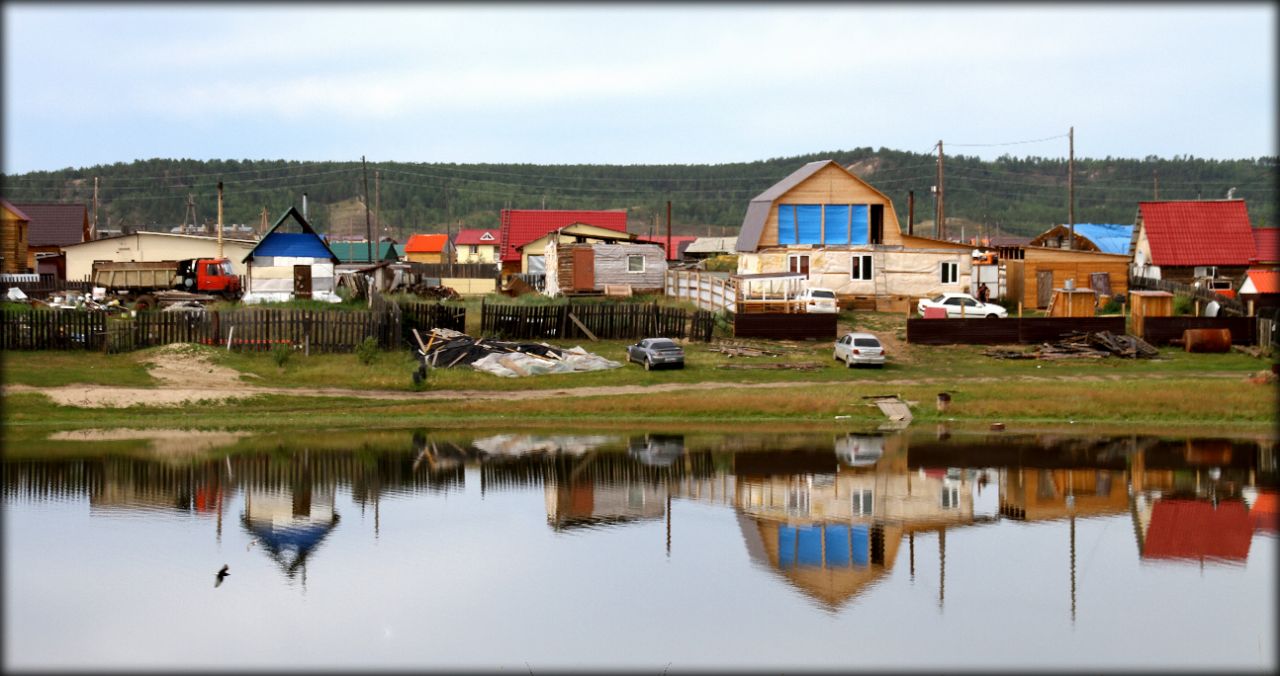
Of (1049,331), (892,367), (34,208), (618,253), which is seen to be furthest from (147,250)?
(1049,331)

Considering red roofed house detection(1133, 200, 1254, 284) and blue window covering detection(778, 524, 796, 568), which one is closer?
blue window covering detection(778, 524, 796, 568)

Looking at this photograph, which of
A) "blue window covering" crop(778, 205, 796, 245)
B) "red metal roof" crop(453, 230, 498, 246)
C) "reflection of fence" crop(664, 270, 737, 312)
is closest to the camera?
"reflection of fence" crop(664, 270, 737, 312)

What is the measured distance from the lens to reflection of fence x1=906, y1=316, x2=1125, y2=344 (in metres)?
57.6

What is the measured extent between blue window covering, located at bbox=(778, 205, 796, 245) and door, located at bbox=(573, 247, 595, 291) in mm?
11050

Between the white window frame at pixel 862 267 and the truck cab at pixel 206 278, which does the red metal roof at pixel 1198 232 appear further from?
the truck cab at pixel 206 278

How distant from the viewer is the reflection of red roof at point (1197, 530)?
1011 inches

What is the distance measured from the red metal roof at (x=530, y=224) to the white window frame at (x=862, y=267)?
37.4 metres

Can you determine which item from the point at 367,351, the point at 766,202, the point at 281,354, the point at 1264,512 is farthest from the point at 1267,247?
the point at 281,354

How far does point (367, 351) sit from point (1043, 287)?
39.9 m

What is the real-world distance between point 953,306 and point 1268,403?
20.6m

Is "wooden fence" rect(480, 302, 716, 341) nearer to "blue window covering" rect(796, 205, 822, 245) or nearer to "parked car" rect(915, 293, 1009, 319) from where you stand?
"parked car" rect(915, 293, 1009, 319)

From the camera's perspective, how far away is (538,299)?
225ft

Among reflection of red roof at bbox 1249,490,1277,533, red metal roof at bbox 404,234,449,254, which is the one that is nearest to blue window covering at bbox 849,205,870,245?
reflection of red roof at bbox 1249,490,1277,533

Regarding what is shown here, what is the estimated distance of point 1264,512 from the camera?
2908 cm
